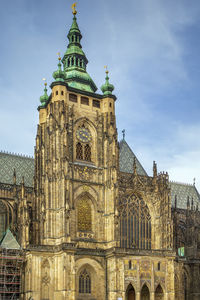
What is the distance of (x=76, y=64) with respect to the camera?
71.9 metres

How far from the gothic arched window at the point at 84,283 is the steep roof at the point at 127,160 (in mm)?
18189

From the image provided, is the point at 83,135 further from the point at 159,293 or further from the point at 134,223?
the point at 159,293

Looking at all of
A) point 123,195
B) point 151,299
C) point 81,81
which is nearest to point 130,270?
point 151,299

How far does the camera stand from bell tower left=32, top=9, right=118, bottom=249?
59.7 m

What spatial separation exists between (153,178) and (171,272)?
12.9 meters

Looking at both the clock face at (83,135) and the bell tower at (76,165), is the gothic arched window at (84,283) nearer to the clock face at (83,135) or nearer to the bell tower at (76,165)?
the bell tower at (76,165)

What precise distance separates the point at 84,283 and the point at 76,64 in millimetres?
30924

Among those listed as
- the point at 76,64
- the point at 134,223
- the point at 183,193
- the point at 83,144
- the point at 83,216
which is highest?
the point at 76,64

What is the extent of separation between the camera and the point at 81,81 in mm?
69438

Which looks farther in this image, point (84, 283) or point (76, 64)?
point (76, 64)

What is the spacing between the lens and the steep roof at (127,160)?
7271 centimetres

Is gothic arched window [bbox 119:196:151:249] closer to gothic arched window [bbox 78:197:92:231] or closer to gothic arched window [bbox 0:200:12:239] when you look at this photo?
gothic arched window [bbox 78:197:92:231]

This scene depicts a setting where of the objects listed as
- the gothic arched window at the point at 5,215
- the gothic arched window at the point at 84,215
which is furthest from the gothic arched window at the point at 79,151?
the gothic arched window at the point at 5,215

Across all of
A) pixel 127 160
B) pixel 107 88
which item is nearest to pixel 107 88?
pixel 107 88
